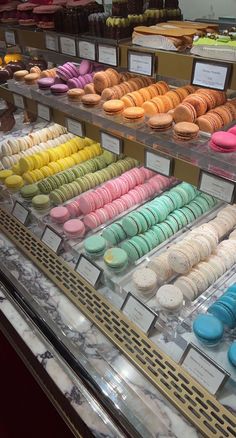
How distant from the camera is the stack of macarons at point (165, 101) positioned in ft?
4.29

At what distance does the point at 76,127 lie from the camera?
1.42 m

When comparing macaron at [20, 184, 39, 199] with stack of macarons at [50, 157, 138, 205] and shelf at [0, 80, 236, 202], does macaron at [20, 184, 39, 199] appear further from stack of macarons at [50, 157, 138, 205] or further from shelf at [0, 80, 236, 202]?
shelf at [0, 80, 236, 202]

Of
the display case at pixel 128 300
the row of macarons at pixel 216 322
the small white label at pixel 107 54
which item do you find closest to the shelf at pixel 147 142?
the display case at pixel 128 300

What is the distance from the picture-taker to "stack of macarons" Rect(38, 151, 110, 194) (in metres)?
2.00

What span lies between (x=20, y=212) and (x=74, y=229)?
38 centimetres

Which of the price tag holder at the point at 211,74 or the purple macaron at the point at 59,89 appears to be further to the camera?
the purple macaron at the point at 59,89

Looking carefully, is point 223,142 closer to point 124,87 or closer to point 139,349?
point 124,87

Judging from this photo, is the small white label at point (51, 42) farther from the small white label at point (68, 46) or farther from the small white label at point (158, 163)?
the small white label at point (158, 163)

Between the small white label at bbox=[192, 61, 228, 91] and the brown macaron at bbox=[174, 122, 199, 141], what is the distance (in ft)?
0.41

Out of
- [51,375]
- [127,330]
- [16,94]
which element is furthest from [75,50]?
[51,375]

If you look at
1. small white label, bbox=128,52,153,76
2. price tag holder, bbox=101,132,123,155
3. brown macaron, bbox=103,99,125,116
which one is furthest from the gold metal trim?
small white label, bbox=128,52,153,76

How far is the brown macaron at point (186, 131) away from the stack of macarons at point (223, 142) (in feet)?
0.20

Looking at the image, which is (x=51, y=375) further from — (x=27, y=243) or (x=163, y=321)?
(x=27, y=243)

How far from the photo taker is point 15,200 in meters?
2.01
